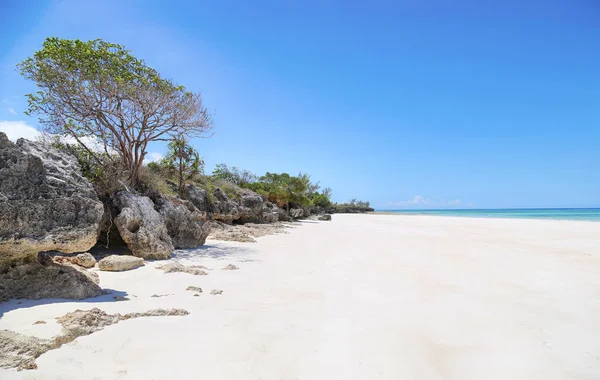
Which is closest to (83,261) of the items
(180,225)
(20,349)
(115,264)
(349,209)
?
(115,264)

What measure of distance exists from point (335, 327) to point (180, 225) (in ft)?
22.0

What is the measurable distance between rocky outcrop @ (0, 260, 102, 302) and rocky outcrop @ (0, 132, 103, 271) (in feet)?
0.47

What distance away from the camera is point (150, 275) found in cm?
555

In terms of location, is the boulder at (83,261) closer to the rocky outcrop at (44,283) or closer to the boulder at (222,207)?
the rocky outcrop at (44,283)

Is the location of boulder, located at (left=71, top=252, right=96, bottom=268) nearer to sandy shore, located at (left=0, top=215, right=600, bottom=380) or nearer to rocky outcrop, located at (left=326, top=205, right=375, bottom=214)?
sandy shore, located at (left=0, top=215, right=600, bottom=380)

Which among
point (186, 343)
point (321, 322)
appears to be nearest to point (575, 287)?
point (321, 322)

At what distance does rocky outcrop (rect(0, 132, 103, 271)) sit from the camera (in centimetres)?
354

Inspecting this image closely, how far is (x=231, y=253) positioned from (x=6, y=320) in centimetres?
565

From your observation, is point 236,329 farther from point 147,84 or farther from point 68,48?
point 68,48

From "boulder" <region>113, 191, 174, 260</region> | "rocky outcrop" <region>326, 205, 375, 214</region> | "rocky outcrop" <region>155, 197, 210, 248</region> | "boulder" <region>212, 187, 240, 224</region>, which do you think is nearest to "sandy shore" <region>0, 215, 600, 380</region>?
"boulder" <region>113, 191, 174, 260</region>

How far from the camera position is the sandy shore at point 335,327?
2.66 m

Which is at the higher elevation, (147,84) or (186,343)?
(147,84)

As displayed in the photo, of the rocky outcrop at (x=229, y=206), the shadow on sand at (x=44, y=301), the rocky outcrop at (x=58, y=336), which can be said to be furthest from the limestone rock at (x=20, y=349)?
the rocky outcrop at (x=229, y=206)

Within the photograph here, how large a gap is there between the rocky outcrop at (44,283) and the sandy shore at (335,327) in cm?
17
